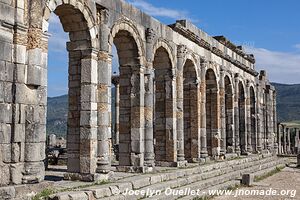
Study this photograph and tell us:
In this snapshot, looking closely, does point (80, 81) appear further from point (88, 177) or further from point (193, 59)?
point (193, 59)

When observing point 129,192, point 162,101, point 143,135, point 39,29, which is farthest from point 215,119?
point 39,29

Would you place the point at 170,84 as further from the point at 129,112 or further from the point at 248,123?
the point at 248,123

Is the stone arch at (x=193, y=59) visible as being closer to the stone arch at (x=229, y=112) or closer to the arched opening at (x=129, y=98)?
the arched opening at (x=129, y=98)

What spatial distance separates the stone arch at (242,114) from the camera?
82.3 ft

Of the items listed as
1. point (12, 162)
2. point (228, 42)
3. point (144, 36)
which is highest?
point (228, 42)

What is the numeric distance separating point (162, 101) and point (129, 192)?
6.81 meters

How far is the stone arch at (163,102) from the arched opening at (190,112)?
2.29 m

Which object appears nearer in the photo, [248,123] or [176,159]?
[176,159]

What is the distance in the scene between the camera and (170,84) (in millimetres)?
16156

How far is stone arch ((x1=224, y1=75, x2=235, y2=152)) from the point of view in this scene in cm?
2312

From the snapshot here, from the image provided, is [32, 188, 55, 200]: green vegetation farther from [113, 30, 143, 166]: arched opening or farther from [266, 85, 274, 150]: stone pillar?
[266, 85, 274, 150]: stone pillar

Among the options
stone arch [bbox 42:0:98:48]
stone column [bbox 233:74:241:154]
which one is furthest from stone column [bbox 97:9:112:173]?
stone column [bbox 233:74:241:154]

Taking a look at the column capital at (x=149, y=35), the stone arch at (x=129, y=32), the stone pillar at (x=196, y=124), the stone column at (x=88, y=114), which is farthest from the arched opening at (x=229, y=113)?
the stone column at (x=88, y=114)

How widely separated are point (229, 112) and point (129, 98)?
11.3 m
